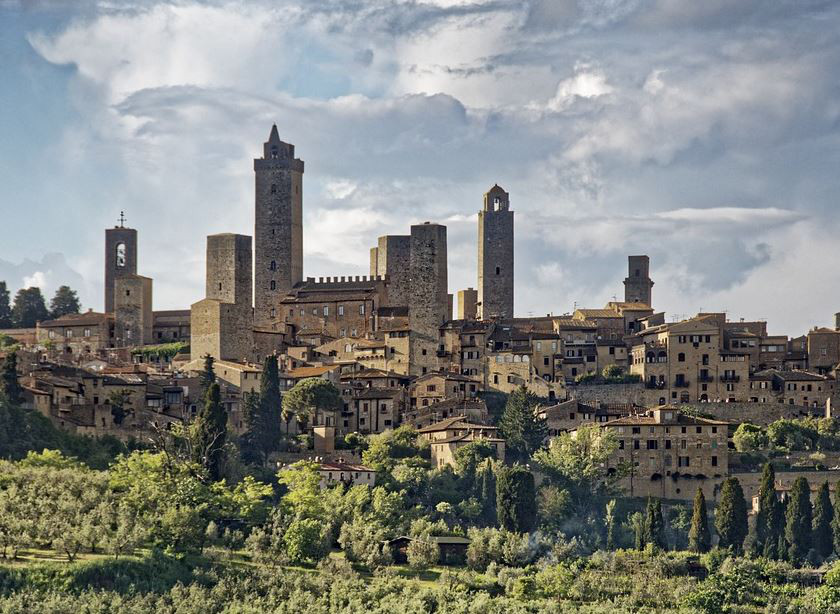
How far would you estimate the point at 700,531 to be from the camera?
7975 cm

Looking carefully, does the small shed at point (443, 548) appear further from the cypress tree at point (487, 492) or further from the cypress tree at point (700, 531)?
the cypress tree at point (700, 531)

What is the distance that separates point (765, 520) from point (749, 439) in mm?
7933

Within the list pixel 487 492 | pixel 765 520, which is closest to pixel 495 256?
pixel 487 492

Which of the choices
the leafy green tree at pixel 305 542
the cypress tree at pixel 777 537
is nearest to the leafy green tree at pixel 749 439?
the cypress tree at pixel 777 537

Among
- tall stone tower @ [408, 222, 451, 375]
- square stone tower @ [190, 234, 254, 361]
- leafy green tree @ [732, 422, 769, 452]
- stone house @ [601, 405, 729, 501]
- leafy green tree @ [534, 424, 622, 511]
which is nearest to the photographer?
leafy green tree @ [534, 424, 622, 511]

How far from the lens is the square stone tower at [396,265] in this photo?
10388 centimetres

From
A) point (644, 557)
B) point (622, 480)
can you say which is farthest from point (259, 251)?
point (644, 557)

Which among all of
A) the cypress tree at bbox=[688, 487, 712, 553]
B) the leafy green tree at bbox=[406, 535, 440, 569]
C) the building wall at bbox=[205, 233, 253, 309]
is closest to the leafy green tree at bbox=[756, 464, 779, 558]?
the cypress tree at bbox=[688, 487, 712, 553]

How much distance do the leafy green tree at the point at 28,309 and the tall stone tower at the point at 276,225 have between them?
11829 mm

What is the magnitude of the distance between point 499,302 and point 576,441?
22.4 metres

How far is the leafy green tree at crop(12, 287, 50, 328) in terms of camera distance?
4323 inches

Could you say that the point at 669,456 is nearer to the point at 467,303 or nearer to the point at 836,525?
the point at 836,525

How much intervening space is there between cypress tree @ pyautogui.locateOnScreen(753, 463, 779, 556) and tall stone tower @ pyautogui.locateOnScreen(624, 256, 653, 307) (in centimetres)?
2952

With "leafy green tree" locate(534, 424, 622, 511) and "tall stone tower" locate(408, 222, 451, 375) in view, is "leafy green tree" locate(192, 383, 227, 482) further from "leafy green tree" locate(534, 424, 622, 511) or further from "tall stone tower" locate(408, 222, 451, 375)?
"tall stone tower" locate(408, 222, 451, 375)
